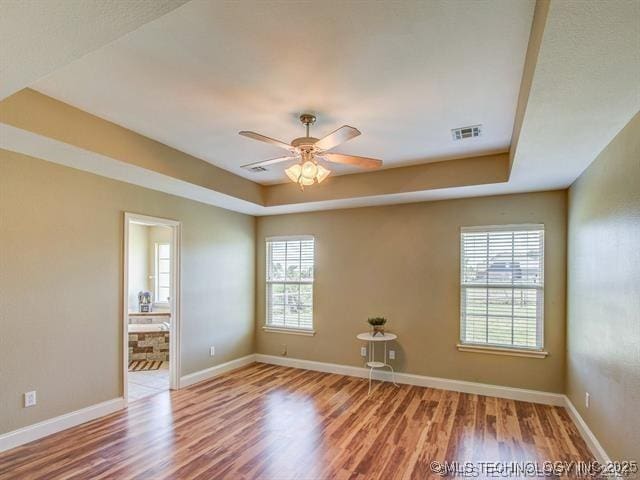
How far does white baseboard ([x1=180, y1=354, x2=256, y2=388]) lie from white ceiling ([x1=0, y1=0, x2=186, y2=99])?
4108 millimetres

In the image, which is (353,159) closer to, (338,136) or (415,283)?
(338,136)

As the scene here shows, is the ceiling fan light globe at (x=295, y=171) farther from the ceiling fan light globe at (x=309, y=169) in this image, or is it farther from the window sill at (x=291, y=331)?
the window sill at (x=291, y=331)

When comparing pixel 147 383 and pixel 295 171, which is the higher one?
pixel 295 171

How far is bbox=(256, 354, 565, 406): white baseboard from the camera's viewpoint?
4.23 meters

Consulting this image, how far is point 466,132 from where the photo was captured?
3389 mm

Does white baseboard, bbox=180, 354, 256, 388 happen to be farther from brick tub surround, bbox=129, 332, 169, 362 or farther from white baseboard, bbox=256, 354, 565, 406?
brick tub surround, bbox=129, 332, 169, 362

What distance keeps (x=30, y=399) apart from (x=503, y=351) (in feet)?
16.4

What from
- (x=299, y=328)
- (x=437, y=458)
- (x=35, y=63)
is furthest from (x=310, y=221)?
(x=35, y=63)

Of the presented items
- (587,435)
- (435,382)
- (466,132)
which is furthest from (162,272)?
(587,435)

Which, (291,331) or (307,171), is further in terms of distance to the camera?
(291,331)

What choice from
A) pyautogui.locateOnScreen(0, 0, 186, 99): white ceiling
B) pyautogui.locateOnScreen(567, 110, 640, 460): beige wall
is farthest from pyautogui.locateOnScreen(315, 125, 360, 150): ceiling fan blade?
pyautogui.locateOnScreen(567, 110, 640, 460): beige wall

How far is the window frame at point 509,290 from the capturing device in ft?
14.1

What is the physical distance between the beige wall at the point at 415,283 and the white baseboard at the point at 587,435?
0.40m

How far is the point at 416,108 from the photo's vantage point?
292cm
